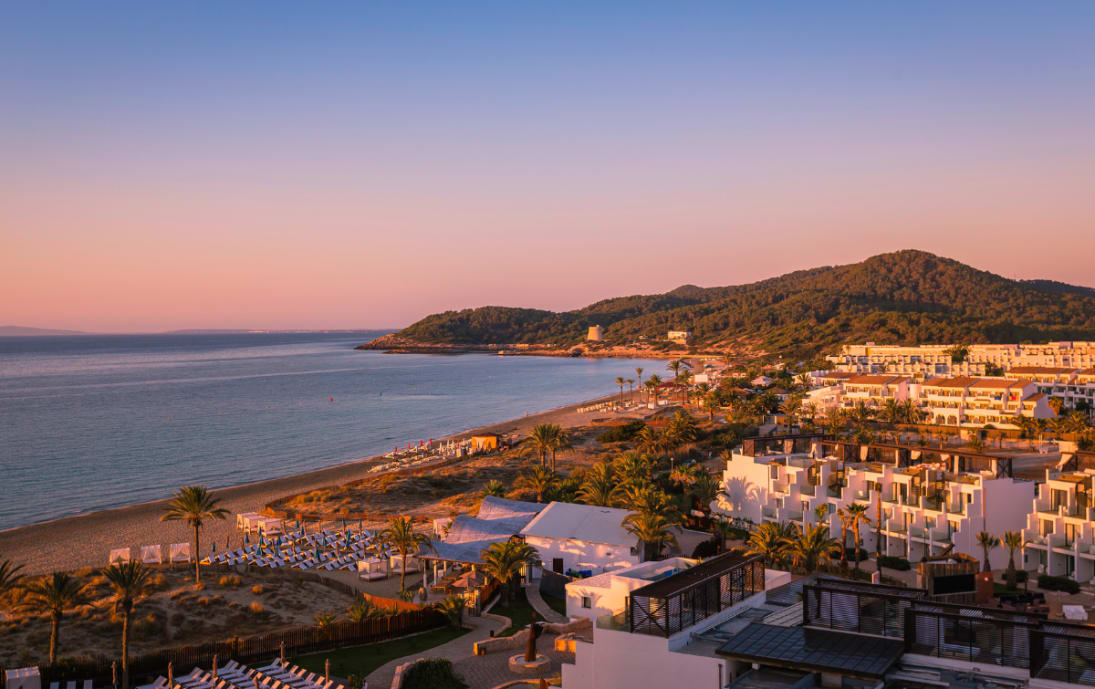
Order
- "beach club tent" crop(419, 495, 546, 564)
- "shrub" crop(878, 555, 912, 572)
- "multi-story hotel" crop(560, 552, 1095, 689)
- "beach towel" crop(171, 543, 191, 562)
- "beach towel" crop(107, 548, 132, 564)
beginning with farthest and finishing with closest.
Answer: "beach towel" crop(171, 543, 191, 562) < "beach towel" crop(107, 548, 132, 564) < "shrub" crop(878, 555, 912, 572) < "beach club tent" crop(419, 495, 546, 564) < "multi-story hotel" crop(560, 552, 1095, 689)

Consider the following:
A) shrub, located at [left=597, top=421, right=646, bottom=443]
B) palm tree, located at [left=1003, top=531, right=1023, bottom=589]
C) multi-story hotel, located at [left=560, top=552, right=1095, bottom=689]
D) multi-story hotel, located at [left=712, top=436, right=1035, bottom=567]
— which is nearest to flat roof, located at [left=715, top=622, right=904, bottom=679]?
multi-story hotel, located at [left=560, top=552, right=1095, bottom=689]

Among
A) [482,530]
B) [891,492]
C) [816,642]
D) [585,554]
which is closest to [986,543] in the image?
[891,492]

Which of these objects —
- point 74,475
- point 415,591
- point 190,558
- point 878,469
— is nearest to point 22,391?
point 74,475

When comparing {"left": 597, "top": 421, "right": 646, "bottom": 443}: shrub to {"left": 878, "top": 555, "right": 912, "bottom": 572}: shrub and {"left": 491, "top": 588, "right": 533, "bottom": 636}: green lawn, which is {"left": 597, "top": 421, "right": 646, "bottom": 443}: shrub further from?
{"left": 491, "top": 588, "right": 533, "bottom": 636}: green lawn

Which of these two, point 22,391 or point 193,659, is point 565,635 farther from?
point 22,391

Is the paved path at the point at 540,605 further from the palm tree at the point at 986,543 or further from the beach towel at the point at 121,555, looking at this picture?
the beach towel at the point at 121,555

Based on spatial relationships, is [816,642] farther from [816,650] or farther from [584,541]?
[584,541]

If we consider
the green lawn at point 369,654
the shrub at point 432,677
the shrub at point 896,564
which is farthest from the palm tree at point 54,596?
the shrub at point 896,564
